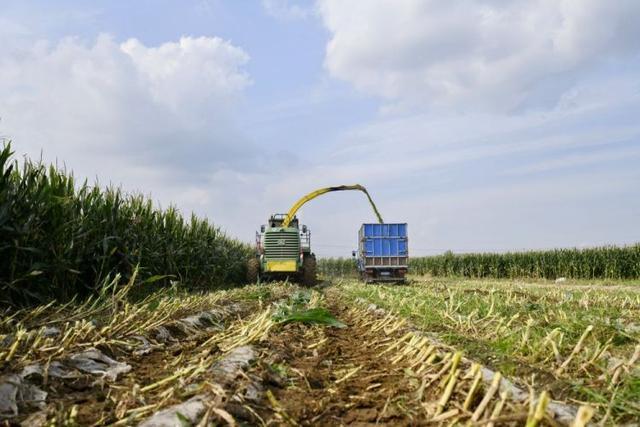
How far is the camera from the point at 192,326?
6.92m

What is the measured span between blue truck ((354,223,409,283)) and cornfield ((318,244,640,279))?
14.7m

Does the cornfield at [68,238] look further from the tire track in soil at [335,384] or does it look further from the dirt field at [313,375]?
the tire track in soil at [335,384]

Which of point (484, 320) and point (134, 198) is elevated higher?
point (134, 198)

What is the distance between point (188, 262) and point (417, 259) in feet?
102

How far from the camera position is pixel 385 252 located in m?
22.5

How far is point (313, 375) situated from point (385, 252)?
18321 millimetres

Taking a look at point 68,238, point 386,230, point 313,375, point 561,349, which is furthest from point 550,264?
point 313,375

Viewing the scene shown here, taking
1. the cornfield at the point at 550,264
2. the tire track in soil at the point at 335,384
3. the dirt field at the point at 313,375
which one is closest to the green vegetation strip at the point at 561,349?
the dirt field at the point at 313,375

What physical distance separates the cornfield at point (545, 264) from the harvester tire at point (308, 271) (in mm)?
18873

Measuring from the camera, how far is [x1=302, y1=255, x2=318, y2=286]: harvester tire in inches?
778

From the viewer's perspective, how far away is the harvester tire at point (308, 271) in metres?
19.8

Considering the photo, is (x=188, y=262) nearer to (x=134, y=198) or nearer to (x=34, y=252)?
(x=134, y=198)

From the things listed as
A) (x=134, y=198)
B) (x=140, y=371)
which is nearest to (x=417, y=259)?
(x=134, y=198)

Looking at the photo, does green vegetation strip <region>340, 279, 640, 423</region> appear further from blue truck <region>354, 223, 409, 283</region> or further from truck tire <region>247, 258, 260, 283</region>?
blue truck <region>354, 223, 409, 283</region>
